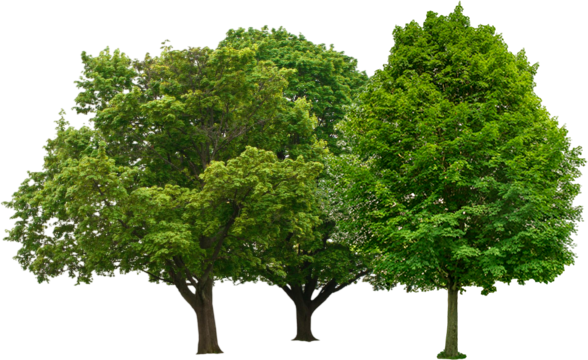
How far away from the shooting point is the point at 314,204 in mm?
31672

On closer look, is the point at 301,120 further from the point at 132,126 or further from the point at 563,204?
the point at 563,204

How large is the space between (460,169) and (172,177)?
13996 millimetres

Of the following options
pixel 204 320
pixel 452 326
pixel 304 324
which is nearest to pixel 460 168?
pixel 452 326

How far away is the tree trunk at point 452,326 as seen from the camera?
2578cm

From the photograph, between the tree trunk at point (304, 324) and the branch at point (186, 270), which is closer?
the branch at point (186, 270)

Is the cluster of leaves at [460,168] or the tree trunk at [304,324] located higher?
the cluster of leaves at [460,168]

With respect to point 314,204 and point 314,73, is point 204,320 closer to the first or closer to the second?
point 314,204

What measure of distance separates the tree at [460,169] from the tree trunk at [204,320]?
8.26 metres

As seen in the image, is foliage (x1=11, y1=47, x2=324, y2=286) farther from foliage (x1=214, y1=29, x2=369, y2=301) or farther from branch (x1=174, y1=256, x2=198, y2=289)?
foliage (x1=214, y1=29, x2=369, y2=301)

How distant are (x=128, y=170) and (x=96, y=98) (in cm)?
645

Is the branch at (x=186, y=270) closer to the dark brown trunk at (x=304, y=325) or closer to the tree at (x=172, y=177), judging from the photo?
the tree at (x=172, y=177)

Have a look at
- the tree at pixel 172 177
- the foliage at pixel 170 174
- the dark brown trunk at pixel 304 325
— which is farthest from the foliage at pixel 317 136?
the foliage at pixel 170 174

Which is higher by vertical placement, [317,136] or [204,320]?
[317,136]

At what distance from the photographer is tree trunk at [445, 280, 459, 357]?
2578cm
